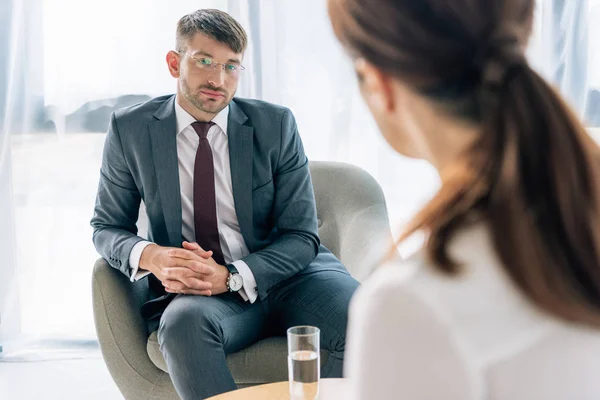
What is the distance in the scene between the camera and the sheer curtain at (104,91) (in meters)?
3.09

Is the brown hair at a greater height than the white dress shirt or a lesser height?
greater

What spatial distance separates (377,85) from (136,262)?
5.08ft

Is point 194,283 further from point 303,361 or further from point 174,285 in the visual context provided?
point 303,361

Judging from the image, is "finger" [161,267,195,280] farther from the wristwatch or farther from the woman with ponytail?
the woman with ponytail

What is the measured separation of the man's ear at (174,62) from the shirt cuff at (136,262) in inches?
21.9

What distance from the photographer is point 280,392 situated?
4.95ft

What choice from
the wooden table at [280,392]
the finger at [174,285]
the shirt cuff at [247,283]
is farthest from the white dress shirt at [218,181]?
the wooden table at [280,392]

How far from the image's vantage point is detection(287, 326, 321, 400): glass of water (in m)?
1.40

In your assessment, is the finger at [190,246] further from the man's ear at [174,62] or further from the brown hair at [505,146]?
the brown hair at [505,146]

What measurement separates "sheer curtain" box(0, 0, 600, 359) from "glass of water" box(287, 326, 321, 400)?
178 centimetres

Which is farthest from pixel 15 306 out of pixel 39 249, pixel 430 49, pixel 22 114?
pixel 430 49

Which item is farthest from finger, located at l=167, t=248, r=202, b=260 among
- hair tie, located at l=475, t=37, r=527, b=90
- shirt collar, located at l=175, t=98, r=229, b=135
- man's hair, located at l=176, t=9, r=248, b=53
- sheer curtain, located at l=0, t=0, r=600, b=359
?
hair tie, located at l=475, t=37, r=527, b=90

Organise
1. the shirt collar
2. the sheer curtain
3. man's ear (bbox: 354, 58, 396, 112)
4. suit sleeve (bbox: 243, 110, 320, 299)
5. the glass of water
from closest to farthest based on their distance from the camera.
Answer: man's ear (bbox: 354, 58, 396, 112)
the glass of water
suit sleeve (bbox: 243, 110, 320, 299)
the shirt collar
the sheer curtain

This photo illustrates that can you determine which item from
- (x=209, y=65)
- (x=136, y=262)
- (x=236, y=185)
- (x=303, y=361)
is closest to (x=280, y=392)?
(x=303, y=361)
